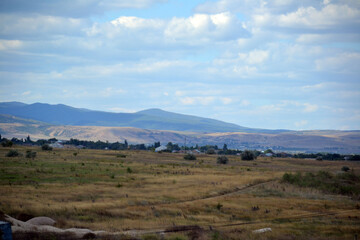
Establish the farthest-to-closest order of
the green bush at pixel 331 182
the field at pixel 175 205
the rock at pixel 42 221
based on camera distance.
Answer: the green bush at pixel 331 182 → the field at pixel 175 205 → the rock at pixel 42 221

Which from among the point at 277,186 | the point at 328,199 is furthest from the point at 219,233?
the point at 277,186

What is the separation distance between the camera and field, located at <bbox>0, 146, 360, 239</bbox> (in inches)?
910

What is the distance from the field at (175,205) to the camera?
23109 millimetres

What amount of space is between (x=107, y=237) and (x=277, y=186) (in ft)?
88.9

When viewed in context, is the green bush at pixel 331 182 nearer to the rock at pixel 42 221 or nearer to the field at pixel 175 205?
the field at pixel 175 205

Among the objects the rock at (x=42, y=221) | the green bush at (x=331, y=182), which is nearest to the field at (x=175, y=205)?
the rock at (x=42, y=221)

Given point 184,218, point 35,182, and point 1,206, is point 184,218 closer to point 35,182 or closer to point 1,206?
point 1,206

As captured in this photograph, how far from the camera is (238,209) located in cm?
2970

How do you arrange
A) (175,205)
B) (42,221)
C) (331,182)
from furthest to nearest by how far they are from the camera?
(331,182), (175,205), (42,221)

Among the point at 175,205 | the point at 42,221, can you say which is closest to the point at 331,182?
the point at 175,205

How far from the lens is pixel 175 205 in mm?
29688

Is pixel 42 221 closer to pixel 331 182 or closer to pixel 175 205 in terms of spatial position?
pixel 175 205

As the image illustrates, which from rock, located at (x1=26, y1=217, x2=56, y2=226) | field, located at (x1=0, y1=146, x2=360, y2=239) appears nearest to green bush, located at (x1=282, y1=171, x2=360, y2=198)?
field, located at (x1=0, y1=146, x2=360, y2=239)

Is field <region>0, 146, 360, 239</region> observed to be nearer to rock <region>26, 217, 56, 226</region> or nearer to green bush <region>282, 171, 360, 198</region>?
rock <region>26, 217, 56, 226</region>
